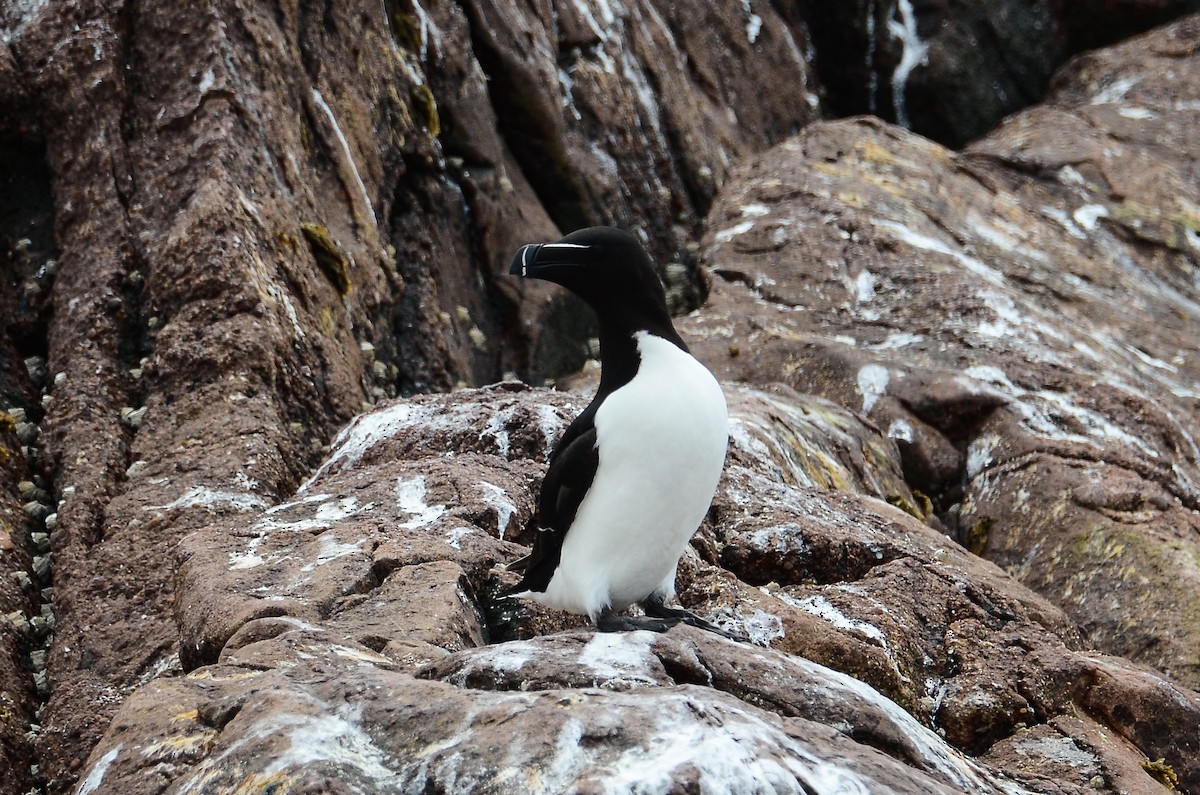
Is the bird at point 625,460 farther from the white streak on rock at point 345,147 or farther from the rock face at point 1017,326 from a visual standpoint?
the white streak on rock at point 345,147

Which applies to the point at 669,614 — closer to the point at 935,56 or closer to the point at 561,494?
the point at 561,494

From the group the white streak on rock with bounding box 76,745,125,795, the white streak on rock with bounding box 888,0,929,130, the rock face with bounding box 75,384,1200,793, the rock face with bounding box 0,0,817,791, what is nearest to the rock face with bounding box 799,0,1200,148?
the white streak on rock with bounding box 888,0,929,130

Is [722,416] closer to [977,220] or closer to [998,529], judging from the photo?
[998,529]

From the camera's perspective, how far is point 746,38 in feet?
55.3

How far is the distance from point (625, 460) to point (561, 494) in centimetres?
35

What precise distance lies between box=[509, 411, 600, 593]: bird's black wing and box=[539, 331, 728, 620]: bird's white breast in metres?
0.04

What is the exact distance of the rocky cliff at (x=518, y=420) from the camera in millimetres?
3926

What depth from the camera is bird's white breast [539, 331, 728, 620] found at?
4.57 meters

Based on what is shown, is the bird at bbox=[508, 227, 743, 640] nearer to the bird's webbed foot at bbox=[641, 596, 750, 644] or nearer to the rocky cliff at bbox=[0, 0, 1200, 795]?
the bird's webbed foot at bbox=[641, 596, 750, 644]

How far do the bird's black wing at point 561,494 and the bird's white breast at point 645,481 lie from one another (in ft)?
0.14

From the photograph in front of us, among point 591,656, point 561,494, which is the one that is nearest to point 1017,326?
point 561,494

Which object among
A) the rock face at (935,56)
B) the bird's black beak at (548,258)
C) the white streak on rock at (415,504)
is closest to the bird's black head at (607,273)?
the bird's black beak at (548,258)

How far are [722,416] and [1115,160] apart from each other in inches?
411

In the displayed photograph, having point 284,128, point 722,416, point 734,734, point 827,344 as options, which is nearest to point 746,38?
point 827,344
